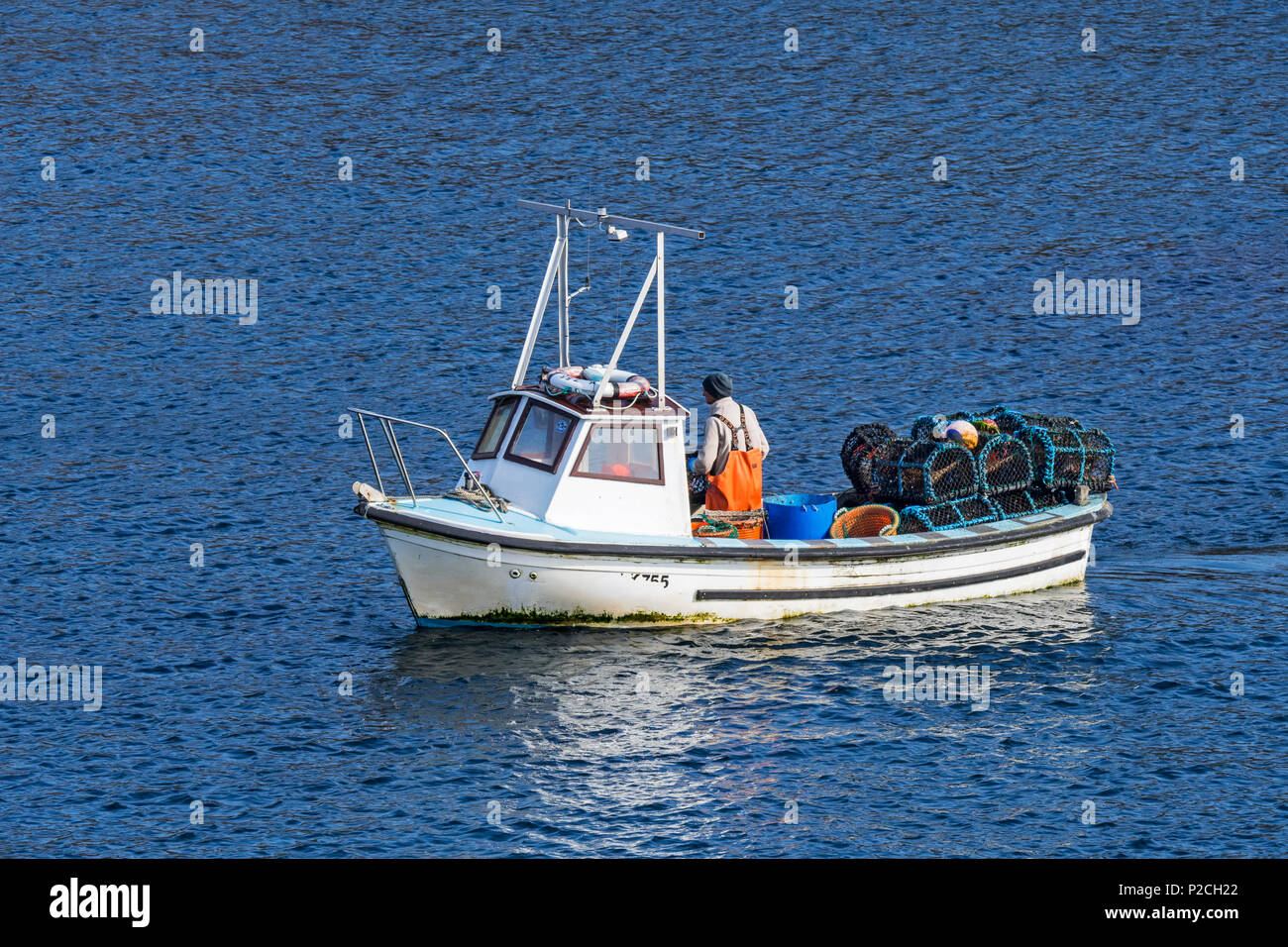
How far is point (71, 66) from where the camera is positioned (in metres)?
53.9

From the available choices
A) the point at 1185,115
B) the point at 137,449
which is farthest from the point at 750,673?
the point at 1185,115

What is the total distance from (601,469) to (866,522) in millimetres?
3737

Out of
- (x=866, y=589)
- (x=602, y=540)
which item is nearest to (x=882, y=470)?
(x=866, y=589)

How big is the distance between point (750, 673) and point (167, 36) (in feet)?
136

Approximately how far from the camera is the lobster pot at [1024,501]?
81.8 feet

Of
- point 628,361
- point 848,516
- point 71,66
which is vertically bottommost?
point 848,516

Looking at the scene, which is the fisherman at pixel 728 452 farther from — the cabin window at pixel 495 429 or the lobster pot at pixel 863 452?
the cabin window at pixel 495 429

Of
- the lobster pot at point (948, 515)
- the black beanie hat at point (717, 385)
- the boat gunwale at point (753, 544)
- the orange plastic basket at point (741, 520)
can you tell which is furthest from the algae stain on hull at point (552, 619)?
the lobster pot at point (948, 515)

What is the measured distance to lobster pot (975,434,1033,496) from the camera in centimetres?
A: 2473

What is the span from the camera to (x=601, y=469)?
23031 mm

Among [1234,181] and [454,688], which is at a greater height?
[1234,181]

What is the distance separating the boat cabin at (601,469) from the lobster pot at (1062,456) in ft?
16.7

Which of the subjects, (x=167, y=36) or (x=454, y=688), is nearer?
(x=454, y=688)

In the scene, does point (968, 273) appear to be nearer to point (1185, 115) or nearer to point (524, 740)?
point (1185, 115)
